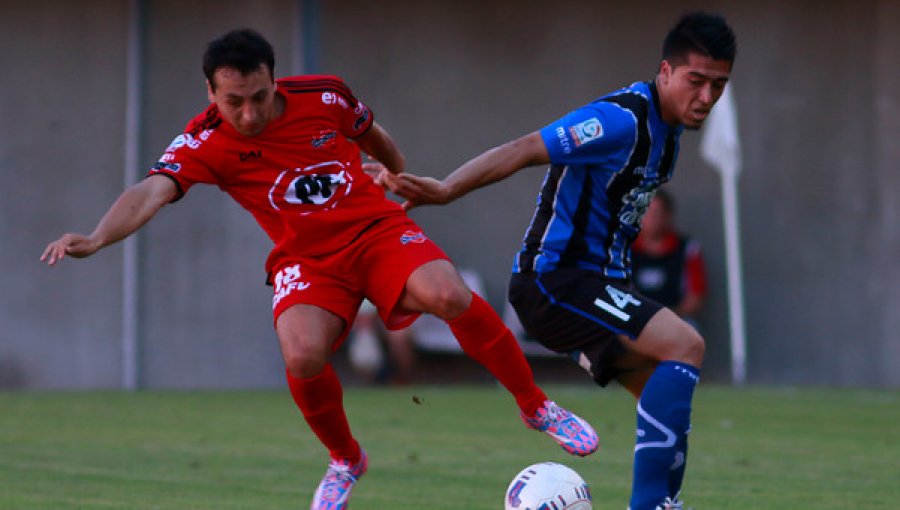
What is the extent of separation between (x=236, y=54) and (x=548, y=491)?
7.24ft

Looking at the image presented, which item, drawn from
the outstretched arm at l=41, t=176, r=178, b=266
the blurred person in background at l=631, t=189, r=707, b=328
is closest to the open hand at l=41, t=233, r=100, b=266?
the outstretched arm at l=41, t=176, r=178, b=266

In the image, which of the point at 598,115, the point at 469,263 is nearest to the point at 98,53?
the point at 469,263

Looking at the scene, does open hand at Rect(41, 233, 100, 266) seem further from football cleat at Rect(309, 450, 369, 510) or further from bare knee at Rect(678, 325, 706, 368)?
bare knee at Rect(678, 325, 706, 368)

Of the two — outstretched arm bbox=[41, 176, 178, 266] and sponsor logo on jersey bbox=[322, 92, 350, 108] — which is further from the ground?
sponsor logo on jersey bbox=[322, 92, 350, 108]

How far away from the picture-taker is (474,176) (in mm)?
5480

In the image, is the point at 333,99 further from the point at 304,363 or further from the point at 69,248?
the point at 69,248

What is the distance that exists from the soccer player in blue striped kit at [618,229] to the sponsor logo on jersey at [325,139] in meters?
0.82

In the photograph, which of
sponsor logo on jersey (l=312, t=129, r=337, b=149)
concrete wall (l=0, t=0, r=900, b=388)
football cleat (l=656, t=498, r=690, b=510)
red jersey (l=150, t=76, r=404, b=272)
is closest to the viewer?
football cleat (l=656, t=498, r=690, b=510)

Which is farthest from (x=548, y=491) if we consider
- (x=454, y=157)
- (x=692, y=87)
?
(x=454, y=157)

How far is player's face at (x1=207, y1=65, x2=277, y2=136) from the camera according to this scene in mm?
6156

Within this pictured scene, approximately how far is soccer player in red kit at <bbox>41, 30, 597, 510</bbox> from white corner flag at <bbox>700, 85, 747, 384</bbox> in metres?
8.30

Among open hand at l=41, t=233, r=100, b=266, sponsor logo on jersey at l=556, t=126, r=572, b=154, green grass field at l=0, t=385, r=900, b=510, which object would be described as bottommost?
green grass field at l=0, t=385, r=900, b=510

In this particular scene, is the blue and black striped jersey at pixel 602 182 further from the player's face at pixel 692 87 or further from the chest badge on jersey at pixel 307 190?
the chest badge on jersey at pixel 307 190

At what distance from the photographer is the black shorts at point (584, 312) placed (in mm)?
5801
